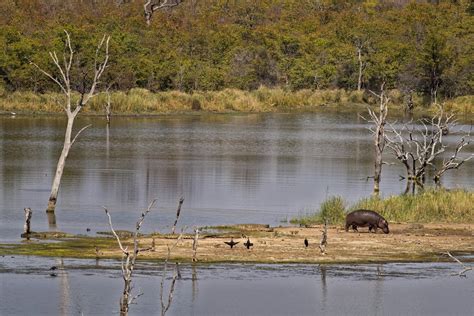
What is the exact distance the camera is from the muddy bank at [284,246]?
28375 millimetres

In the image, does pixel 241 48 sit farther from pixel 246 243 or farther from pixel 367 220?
pixel 246 243

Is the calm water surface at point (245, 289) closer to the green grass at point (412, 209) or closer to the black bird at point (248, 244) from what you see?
the black bird at point (248, 244)

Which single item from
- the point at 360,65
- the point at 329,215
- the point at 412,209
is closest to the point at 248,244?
the point at 329,215

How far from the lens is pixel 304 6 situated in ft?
465

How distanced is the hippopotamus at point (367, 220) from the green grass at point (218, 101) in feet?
159

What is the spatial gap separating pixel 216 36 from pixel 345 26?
17778mm

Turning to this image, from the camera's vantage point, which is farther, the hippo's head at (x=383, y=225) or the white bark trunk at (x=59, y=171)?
the white bark trunk at (x=59, y=171)

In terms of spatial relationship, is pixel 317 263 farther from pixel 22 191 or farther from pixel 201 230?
pixel 22 191

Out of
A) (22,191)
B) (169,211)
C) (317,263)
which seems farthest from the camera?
(22,191)

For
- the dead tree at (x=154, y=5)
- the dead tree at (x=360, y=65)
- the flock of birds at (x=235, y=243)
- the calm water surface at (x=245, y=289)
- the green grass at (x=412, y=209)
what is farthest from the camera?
the dead tree at (x=154, y=5)

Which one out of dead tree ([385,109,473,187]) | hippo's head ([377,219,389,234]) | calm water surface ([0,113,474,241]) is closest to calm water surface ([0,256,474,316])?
hippo's head ([377,219,389,234])

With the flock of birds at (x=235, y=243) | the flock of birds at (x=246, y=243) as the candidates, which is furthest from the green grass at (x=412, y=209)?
the flock of birds at (x=235, y=243)

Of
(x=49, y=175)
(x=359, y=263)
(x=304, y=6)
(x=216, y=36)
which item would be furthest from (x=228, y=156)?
(x=304, y=6)

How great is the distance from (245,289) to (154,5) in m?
105
